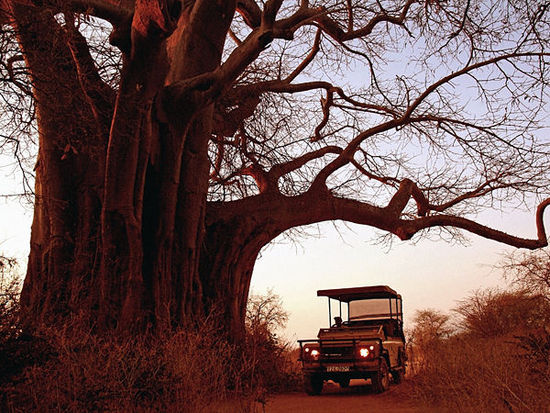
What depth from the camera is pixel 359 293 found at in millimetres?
12695

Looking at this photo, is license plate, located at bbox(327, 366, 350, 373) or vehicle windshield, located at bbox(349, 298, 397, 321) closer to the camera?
license plate, located at bbox(327, 366, 350, 373)

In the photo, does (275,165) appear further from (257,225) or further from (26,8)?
(26,8)

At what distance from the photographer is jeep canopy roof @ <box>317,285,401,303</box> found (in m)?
12.5

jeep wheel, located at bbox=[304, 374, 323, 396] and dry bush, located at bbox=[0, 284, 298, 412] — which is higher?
dry bush, located at bbox=[0, 284, 298, 412]

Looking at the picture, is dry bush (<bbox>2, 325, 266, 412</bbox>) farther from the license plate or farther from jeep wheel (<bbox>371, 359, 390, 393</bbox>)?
jeep wheel (<bbox>371, 359, 390, 393</bbox>)

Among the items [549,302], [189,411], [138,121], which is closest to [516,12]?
[138,121]

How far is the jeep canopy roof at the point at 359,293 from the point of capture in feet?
41.1

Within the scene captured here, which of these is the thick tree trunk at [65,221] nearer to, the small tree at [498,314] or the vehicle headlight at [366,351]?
the vehicle headlight at [366,351]

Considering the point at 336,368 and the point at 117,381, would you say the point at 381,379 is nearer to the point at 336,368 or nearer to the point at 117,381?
the point at 336,368

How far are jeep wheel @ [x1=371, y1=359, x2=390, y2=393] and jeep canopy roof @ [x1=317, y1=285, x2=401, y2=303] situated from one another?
2.33 meters

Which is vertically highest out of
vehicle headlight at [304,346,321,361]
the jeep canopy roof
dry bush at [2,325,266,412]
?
the jeep canopy roof

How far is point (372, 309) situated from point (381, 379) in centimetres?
321

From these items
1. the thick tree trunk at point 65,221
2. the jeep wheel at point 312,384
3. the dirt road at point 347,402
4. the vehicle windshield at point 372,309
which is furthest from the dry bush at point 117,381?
the vehicle windshield at point 372,309

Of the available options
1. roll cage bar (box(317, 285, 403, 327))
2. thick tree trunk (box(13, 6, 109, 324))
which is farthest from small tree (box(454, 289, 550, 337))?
thick tree trunk (box(13, 6, 109, 324))
